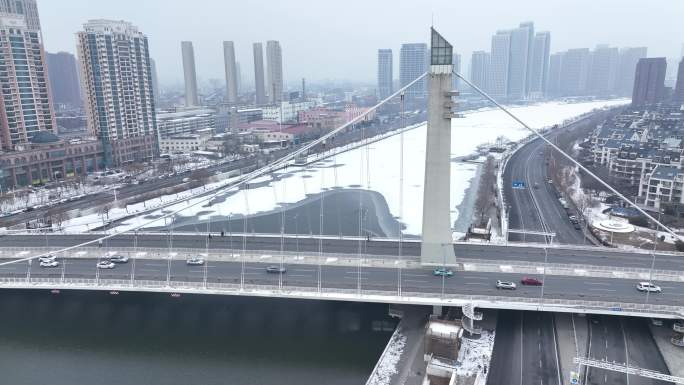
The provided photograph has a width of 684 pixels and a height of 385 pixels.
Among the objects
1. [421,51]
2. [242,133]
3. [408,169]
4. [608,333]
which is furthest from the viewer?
[421,51]

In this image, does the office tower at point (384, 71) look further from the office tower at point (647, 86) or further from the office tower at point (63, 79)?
the office tower at point (63, 79)

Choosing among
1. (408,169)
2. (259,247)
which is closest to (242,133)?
(408,169)

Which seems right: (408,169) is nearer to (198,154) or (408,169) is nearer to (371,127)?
(198,154)

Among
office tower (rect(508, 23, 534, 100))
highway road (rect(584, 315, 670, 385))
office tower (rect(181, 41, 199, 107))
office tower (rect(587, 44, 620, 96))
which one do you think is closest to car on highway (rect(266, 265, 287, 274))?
highway road (rect(584, 315, 670, 385))

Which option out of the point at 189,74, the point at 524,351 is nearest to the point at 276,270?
the point at 524,351

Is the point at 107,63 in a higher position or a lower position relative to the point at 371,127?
higher

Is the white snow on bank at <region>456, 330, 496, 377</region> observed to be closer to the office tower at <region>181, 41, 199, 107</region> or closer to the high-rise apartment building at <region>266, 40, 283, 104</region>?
the high-rise apartment building at <region>266, 40, 283, 104</region>
